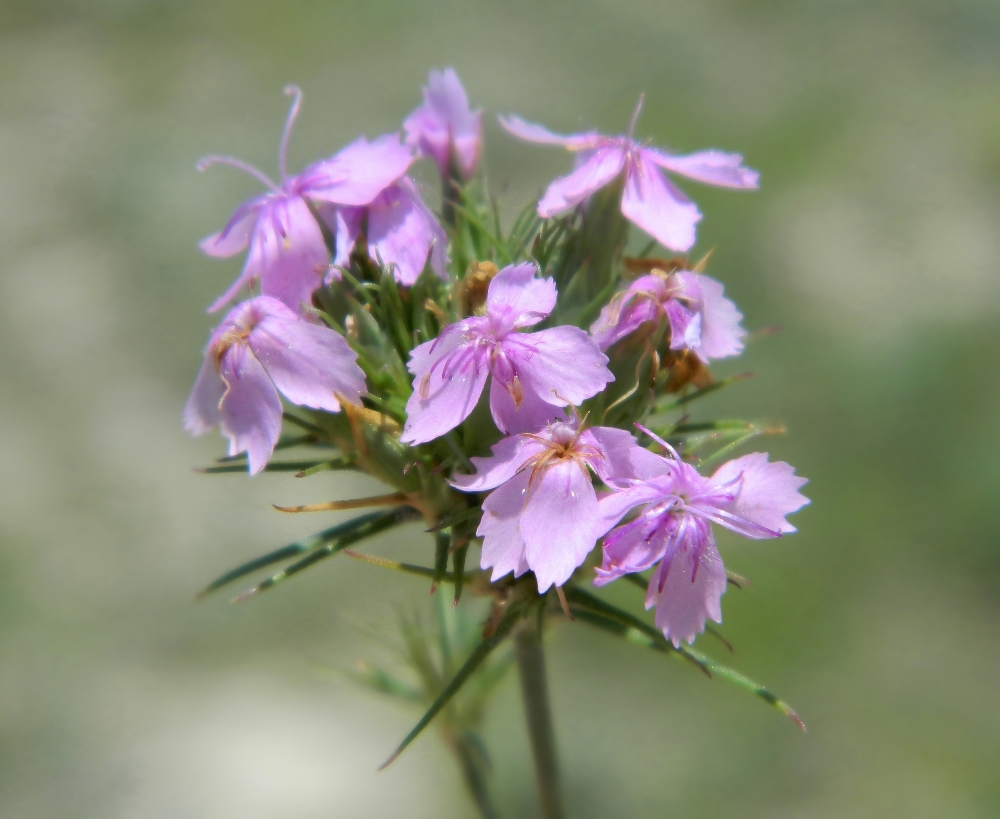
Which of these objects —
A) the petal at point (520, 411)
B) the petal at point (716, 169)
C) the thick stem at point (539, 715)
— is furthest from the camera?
the thick stem at point (539, 715)

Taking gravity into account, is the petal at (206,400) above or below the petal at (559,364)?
below

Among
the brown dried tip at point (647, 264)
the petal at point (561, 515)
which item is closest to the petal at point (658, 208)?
the brown dried tip at point (647, 264)

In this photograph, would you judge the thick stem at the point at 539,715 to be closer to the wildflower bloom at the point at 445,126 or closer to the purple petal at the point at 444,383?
the purple petal at the point at 444,383

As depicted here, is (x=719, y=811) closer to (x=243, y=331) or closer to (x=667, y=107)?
(x=243, y=331)

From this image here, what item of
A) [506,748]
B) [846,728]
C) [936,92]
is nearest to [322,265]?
[506,748]

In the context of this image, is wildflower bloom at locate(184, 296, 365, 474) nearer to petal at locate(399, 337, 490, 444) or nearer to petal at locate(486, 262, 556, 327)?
petal at locate(399, 337, 490, 444)

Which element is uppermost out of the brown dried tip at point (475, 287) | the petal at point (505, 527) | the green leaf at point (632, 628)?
the brown dried tip at point (475, 287)

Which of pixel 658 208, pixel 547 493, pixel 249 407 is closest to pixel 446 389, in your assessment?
pixel 547 493
